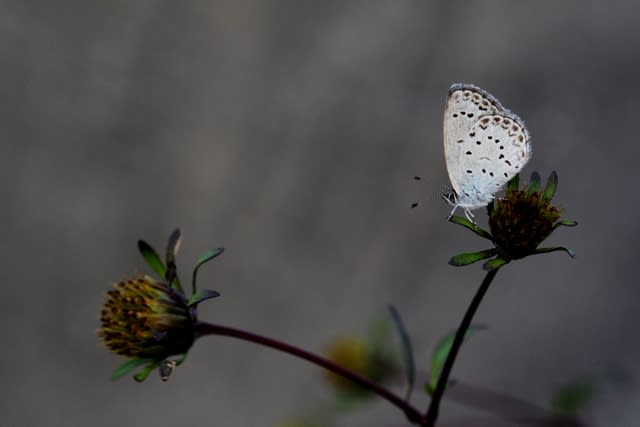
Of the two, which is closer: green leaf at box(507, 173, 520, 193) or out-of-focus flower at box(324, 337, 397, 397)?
green leaf at box(507, 173, 520, 193)

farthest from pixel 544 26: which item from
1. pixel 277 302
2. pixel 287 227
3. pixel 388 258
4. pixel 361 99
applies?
pixel 277 302

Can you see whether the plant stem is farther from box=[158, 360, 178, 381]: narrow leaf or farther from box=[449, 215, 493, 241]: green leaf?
box=[158, 360, 178, 381]: narrow leaf

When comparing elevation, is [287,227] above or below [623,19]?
below

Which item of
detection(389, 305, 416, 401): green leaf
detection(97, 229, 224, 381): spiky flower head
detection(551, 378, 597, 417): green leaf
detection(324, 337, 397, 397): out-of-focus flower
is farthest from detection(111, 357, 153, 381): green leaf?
detection(551, 378, 597, 417): green leaf

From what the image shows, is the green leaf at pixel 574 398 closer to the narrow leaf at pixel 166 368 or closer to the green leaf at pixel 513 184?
the green leaf at pixel 513 184

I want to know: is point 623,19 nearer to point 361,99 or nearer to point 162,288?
point 361,99

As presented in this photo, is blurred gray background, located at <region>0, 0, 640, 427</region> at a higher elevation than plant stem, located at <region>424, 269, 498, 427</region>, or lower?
higher
